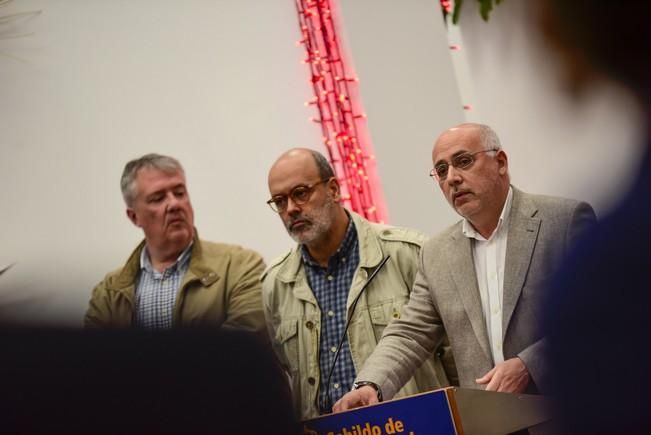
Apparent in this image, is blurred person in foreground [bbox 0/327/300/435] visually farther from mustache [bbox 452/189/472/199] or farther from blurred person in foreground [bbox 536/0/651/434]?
mustache [bbox 452/189/472/199]

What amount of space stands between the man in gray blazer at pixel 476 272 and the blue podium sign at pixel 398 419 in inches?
19.1

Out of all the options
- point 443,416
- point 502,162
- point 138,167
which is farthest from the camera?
point 138,167

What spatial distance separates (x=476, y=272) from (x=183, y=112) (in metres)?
1.80

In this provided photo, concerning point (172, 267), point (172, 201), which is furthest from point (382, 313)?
point (172, 201)

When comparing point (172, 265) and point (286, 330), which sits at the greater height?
point (172, 265)

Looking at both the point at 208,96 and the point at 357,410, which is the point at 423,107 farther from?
the point at 357,410

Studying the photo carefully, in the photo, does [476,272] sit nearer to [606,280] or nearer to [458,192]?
[458,192]

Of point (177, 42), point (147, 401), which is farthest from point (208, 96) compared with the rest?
point (147, 401)

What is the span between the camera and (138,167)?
3787 mm

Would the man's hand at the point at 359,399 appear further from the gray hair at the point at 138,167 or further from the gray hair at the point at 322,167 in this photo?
the gray hair at the point at 138,167

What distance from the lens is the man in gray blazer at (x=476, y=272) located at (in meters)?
2.47

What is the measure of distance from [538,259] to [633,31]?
6.25 ft

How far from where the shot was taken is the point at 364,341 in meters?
2.94

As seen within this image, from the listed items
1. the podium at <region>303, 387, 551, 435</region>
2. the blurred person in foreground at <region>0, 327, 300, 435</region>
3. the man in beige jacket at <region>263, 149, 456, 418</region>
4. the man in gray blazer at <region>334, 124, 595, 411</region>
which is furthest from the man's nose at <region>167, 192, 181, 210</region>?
the blurred person in foreground at <region>0, 327, 300, 435</region>
